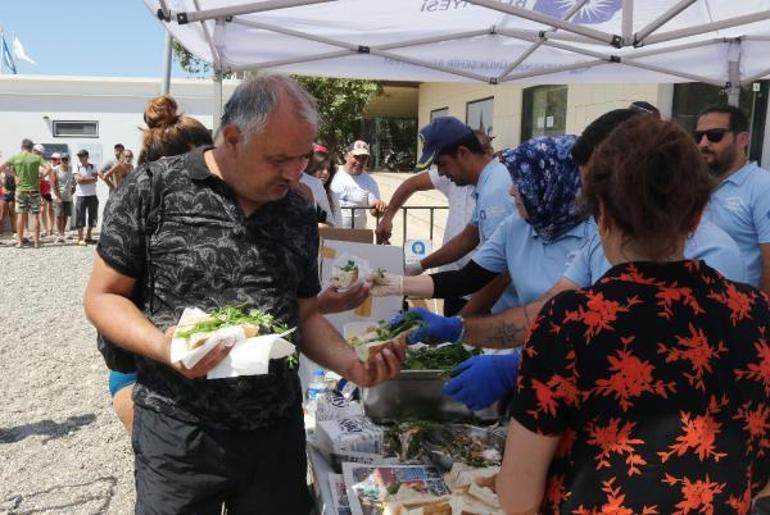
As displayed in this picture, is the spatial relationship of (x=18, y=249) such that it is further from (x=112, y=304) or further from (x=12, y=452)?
(x=112, y=304)

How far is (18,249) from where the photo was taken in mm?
11891

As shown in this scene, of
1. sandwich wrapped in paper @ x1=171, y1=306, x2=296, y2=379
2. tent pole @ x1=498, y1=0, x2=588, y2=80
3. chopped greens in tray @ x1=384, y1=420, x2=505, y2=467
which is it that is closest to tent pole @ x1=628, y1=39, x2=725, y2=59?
tent pole @ x1=498, y1=0, x2=588, y2=80

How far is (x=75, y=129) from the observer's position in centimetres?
1530

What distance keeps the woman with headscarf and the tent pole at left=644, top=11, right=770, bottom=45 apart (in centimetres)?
191

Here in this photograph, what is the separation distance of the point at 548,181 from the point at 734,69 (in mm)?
3456

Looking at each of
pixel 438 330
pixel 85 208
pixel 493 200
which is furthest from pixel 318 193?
pixel 85 208

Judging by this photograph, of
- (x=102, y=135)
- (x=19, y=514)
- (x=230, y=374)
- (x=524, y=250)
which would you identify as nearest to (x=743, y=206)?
(x=524, y=250)

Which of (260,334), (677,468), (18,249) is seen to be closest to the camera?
(677,468)

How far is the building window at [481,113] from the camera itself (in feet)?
41.4

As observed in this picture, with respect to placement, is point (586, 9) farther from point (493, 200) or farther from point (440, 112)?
point (440, 112)

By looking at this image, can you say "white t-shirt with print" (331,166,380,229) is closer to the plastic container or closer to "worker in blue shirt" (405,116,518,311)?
"worker in blue shirt" (405,116,518,311)

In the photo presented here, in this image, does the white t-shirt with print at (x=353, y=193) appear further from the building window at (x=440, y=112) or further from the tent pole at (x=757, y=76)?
the building window at (x=440, y=112)

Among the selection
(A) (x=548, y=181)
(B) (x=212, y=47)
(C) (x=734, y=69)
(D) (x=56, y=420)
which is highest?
(C) (x=734, y=69)

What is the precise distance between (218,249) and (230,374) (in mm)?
345
